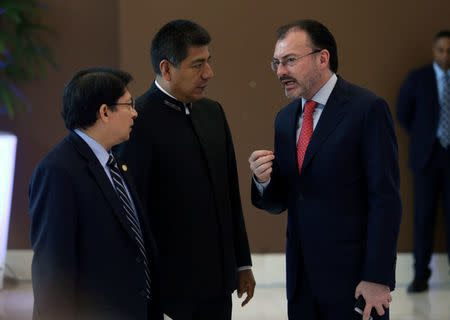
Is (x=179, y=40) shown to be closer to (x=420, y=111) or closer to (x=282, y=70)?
(x=282, y=70)

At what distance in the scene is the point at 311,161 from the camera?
2107 mm

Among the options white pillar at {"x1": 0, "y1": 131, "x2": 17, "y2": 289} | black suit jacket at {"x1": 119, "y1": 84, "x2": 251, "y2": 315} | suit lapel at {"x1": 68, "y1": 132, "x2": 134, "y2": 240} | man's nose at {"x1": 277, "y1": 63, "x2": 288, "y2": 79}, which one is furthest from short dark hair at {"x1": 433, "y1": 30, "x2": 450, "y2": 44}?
suit lapel at {"x1": 68, "y1": 132, "x2": 134, "y2": 240}

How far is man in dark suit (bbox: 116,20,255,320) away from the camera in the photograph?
87.9 inches

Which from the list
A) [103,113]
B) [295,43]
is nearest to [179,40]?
[295,43]

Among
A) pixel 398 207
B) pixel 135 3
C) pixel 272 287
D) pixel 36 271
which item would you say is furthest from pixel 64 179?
pixel 272 287

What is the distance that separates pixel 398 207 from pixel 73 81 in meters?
1.13

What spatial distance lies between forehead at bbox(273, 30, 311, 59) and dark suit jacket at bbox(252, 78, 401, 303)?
0.19 meters

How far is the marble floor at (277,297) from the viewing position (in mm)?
4055

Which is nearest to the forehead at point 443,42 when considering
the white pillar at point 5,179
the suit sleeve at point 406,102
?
the suit sleeve at point 406,102

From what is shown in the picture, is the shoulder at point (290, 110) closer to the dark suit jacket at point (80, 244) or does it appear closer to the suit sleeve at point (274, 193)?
the suit sleeve at point (274, 193)

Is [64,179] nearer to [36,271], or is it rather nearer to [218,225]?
[36,271]

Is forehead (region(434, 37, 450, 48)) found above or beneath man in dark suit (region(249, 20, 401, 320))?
above

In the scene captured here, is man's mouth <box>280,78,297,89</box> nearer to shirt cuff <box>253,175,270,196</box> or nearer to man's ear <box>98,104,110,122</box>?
shirt cuff <box>253,175,270,196</box>

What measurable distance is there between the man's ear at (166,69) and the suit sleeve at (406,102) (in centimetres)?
277
